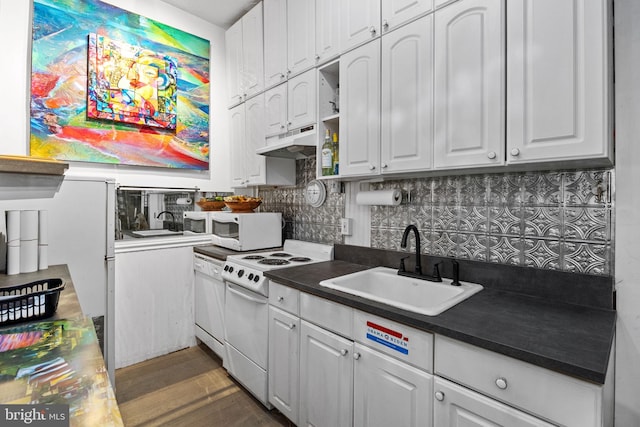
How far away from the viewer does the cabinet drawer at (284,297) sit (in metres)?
1.73

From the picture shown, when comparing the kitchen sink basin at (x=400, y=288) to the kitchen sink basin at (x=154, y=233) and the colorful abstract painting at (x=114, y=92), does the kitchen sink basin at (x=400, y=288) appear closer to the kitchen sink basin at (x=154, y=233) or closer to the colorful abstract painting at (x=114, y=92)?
the kitchen sink basin at (x=154, y=233)

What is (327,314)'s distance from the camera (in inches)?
61.2

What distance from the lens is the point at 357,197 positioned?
214 cm

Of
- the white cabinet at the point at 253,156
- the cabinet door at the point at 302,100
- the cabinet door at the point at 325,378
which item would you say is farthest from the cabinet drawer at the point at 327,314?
the white cabinet at the point at 253,156

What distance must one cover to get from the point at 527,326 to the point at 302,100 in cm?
188

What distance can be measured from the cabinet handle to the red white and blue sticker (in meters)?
0.33

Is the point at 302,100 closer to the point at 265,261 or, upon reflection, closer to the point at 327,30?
the point at 327,30

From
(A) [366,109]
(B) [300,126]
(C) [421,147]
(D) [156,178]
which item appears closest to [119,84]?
(D) [156,178]

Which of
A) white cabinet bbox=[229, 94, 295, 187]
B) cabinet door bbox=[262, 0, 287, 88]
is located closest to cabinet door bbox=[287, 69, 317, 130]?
cabinet door bbox=[262, 0, 287, 88]

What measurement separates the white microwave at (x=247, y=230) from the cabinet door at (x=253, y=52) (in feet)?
3.61

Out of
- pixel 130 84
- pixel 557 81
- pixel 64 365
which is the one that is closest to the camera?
pixel 64 365

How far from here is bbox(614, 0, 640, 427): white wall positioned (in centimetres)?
123

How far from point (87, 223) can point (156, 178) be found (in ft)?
3.55

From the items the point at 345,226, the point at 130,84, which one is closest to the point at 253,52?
the point at 130,84
